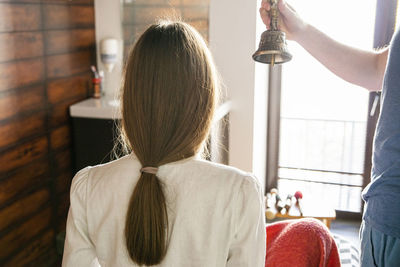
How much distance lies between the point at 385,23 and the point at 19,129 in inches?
86.1

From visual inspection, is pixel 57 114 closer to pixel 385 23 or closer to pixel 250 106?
pixel 250 106

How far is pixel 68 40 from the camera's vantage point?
2586mm

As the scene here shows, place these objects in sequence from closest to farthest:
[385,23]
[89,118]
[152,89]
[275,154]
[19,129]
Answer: [152,89] < [19,129] < [89,118] < [385,23] < [275,154]

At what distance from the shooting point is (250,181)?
96 cm

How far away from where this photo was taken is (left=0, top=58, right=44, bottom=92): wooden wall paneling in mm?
2084

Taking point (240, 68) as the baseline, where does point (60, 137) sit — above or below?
below

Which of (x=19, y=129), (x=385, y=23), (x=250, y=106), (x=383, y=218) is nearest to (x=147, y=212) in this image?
(x=383, y=218)

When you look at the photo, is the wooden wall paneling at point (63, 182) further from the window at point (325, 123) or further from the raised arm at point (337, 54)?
the raised arm at point (337, 54)

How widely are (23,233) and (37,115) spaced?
601mm

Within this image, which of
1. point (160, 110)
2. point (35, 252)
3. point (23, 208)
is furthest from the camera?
point (35, 252)

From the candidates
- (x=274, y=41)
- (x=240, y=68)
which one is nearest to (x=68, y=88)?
(x=240, y=68)

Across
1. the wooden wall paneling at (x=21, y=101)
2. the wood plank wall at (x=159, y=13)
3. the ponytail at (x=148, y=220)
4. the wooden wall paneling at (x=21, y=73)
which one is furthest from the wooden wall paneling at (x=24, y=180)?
the ponytail at (x=148, y=220)

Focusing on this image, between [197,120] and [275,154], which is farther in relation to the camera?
[275,154]

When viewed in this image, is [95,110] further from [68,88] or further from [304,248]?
[304,248]
